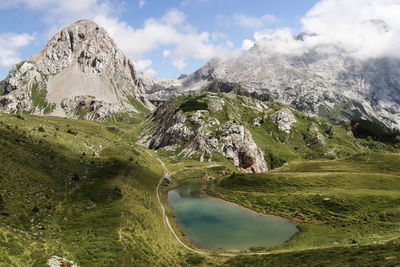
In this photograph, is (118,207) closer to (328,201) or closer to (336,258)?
(336,258)

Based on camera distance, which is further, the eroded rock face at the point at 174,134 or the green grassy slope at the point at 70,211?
the eroded rock face at the point at 174,134

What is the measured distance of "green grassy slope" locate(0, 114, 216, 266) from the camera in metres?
32.2

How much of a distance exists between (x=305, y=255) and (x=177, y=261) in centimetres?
2228

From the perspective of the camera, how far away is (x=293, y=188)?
86.8 m

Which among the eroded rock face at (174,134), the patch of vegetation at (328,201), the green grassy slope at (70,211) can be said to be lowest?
the patch of vegetation at (328,201)

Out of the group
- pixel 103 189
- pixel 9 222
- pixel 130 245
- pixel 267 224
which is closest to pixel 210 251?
pixel 130 245

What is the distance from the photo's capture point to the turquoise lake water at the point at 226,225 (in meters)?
50.4

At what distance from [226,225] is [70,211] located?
3712cm

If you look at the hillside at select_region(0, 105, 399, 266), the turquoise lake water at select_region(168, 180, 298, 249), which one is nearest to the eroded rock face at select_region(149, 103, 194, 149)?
the hillside at select_region(0, 105, 399, 266)

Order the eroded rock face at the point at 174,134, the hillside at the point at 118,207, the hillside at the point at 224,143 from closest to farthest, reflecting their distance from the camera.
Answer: the hillside at the point at 118,207 → the hillside at the point at 224,143 → the eroded rock face at the point at 174,134

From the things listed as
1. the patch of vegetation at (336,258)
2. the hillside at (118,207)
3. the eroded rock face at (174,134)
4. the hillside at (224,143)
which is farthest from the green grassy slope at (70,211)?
the eroded rock face at (174,134)

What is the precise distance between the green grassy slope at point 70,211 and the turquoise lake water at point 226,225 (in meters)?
7.87

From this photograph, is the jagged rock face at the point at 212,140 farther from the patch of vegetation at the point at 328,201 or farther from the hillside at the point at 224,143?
the patch of vegetation at the point at 328,201

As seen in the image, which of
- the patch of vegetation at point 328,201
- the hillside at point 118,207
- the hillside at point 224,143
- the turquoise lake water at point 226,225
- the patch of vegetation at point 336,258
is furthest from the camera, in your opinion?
the hillside at point 224,143
